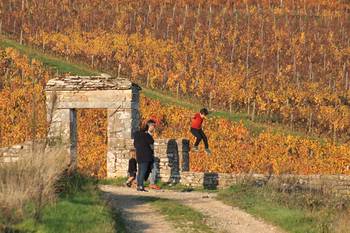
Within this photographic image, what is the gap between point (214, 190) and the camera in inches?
701

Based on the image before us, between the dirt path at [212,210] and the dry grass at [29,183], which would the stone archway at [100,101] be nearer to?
the dirt path at [212,210]

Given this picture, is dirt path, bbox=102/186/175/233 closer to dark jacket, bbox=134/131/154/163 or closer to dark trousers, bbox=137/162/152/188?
dark trousers, bbox=137/162/152/188

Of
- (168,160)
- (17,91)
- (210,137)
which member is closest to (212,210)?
(168,160)

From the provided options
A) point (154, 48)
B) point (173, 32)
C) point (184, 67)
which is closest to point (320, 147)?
point (184, 67)

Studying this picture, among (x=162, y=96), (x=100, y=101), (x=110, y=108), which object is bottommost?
(x=110, y=108)

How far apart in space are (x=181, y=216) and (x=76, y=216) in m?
2.72

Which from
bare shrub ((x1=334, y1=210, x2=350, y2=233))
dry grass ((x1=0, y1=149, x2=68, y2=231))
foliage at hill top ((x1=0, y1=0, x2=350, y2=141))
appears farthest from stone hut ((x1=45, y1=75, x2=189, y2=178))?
foliage at hill top ((x1=0, y1=0, x2=350, y2=141))

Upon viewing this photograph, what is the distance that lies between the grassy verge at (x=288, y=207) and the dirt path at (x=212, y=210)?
289 mm

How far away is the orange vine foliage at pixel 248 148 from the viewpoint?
34.0 meters

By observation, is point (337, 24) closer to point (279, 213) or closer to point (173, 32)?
point (173, 32)

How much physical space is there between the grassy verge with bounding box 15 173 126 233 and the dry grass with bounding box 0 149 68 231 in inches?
6.4

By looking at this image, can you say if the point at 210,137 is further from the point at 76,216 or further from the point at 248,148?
the point at 76,216

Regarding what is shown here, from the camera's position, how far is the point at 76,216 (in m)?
10.0

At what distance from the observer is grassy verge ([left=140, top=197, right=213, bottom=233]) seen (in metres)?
11.3
